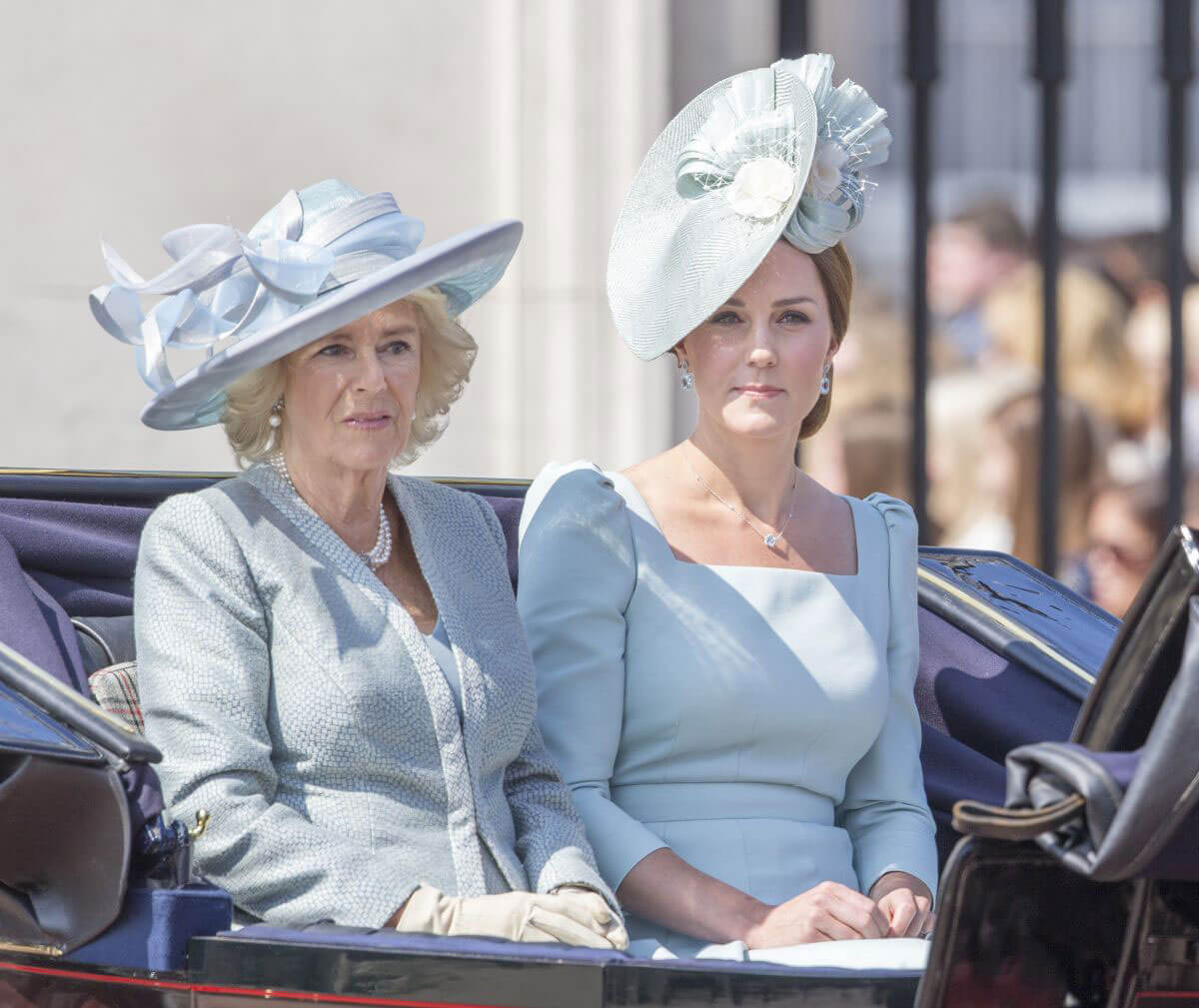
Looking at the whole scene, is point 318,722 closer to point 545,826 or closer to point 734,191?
point 545,826

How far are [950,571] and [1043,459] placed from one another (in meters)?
1.82

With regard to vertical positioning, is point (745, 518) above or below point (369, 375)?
below

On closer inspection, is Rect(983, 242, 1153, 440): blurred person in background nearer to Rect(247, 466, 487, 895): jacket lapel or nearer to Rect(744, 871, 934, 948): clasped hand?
Rect(744, 871, 934, 948): clasped hand

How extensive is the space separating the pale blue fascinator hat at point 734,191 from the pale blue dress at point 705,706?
25 cm

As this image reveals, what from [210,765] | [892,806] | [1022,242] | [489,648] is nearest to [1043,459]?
[1022,242]

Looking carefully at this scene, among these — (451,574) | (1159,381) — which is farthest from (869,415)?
(451,574)

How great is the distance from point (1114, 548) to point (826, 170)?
2549 millimetres

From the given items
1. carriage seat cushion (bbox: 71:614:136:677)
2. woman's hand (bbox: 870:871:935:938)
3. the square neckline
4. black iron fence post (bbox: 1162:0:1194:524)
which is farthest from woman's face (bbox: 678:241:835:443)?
black iron fence post (bbox: 1162:0:1194:524)

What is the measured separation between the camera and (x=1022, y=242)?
191 inches

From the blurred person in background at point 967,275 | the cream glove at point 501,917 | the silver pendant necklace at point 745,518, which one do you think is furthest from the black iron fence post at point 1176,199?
the cream glove at point 501,917

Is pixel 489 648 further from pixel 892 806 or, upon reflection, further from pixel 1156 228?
pixel 1156 228

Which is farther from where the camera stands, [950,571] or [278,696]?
[950,571]

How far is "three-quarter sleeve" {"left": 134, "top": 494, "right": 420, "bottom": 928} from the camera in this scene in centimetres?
201

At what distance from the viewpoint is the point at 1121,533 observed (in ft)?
15.8
